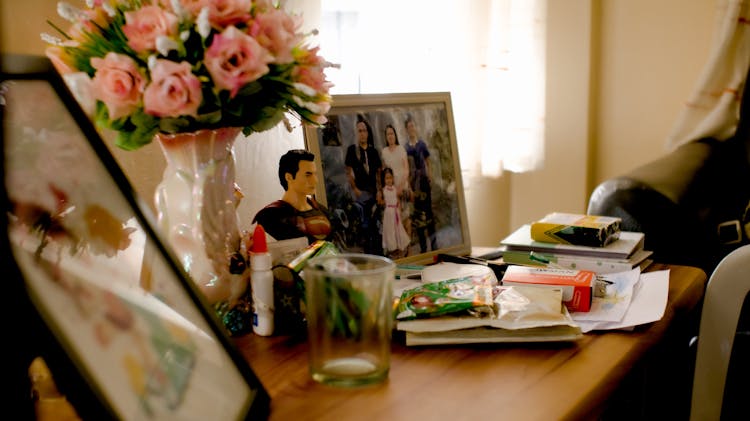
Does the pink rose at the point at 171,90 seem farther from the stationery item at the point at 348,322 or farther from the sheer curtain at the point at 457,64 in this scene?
the sheer curtain at the point at 457,64

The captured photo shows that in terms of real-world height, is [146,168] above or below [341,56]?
below

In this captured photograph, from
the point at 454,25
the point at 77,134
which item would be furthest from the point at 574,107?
the point at 77,134

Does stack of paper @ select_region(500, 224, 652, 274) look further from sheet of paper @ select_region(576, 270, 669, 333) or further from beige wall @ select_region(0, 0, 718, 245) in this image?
beige wall @ select_region(0, 0, 718, 245)

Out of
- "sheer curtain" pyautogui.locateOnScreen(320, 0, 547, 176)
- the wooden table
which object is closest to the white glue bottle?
the wooden table

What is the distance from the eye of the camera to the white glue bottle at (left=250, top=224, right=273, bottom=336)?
0.87m

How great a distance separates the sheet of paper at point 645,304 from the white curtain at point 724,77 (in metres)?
1.34

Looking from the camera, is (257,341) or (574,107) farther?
(574,107)

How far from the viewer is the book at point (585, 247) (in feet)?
3.89

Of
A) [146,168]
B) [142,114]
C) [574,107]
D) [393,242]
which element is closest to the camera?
[142,114]

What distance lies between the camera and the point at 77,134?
0.51 m

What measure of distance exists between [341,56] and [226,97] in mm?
1075

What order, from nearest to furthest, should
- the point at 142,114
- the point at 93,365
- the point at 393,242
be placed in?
the point at 93,365
the point at 142,114
the point at 393,242

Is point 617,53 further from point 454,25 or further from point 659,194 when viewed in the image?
point 659,194

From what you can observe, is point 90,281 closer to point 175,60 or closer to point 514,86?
point 175,60
